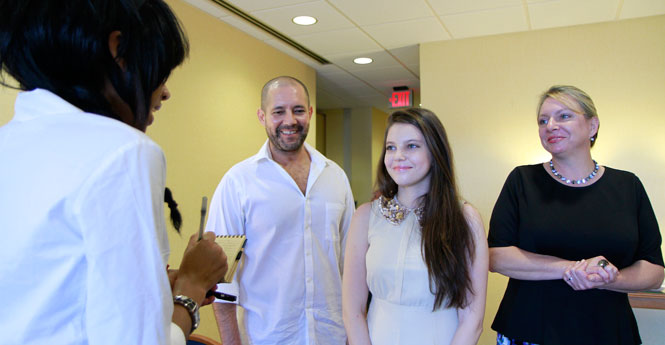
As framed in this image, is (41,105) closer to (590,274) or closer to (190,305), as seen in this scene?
(190,305)

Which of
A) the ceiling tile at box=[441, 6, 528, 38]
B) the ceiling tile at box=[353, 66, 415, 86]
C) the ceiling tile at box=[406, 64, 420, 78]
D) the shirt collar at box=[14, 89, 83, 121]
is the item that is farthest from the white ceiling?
the shirt collar at box=[14, 89, 83, 121]

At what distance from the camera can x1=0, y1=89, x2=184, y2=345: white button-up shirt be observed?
59 centimetres

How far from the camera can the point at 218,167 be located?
3900 millimetres

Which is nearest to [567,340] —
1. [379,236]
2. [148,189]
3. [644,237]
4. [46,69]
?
[644,237]

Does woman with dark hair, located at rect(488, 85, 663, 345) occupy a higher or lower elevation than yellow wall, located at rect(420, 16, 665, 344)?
lower

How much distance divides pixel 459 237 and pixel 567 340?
21.6 inches

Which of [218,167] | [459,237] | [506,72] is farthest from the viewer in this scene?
[506,72]

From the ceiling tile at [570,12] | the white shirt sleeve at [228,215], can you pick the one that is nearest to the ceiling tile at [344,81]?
the ceiling tile at [570,12]

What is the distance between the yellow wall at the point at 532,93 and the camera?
12.3 feet

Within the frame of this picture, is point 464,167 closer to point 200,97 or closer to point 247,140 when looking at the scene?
point 247,140

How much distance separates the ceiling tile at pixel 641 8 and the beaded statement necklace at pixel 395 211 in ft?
9.58

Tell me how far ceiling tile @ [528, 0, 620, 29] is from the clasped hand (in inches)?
101

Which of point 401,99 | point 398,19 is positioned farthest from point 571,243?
point 401,99

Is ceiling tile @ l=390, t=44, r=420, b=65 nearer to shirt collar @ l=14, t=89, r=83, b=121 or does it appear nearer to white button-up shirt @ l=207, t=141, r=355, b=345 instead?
white button-up shirt @ l=207, t=141, r=355, b=345
